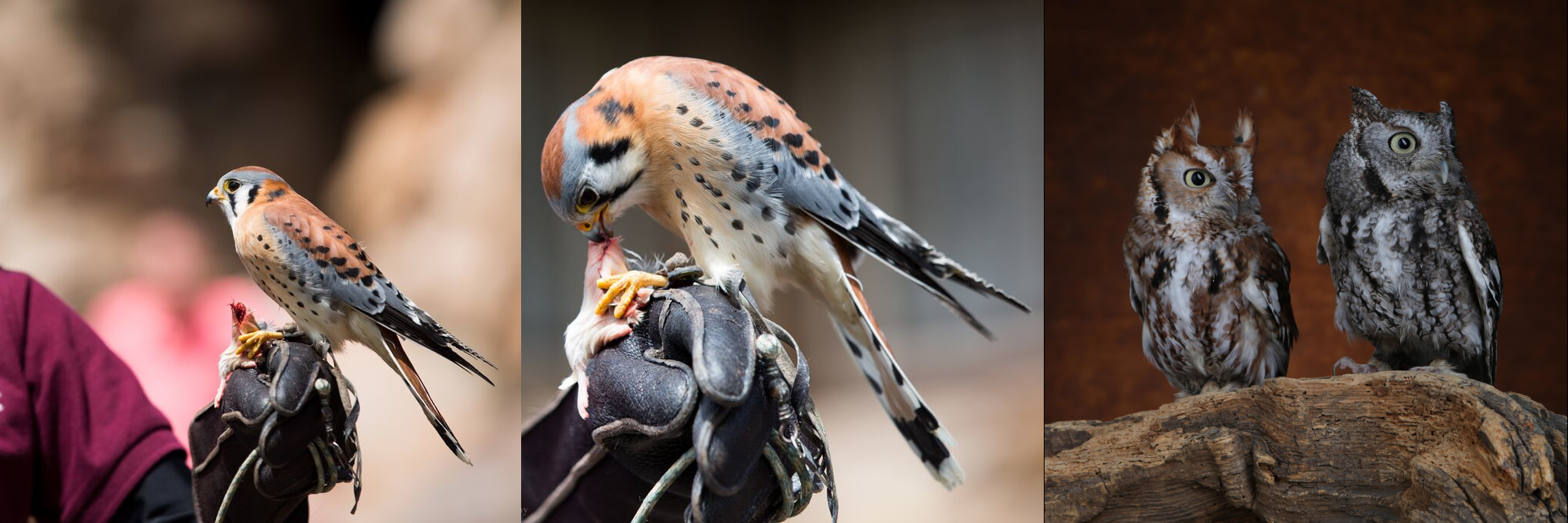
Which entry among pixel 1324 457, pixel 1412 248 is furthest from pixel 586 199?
pixel 1412 248

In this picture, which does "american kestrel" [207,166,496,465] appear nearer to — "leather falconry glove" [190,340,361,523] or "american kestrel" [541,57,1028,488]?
"leather falconry glove" [190,340,361,523]

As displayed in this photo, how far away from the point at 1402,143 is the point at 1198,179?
15.6 inches

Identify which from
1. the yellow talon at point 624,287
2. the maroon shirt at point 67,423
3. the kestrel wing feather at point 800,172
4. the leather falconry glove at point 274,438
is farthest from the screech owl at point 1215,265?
the maroon shirt at point 67,423

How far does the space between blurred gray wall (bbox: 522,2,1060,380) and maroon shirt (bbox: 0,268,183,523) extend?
573 mm

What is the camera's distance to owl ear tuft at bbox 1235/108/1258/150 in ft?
6.17

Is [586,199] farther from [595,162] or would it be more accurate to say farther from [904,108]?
[904,108]

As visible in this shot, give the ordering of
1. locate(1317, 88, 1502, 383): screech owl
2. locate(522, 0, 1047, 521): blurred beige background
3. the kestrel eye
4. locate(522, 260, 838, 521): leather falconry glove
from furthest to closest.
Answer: locate(1317, 88, 1502, 383): screech owl < locate(522, 0, 1047, 521): blurred beige background < the kestrel eye < locate(522, 260, 838, 521): leather falconry glove

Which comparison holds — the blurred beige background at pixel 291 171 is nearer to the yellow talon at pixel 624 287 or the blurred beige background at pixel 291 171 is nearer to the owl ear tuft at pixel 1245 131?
the yellow talon at pixel 624 287

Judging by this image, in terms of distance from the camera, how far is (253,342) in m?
1.35

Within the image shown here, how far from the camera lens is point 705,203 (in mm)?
1328

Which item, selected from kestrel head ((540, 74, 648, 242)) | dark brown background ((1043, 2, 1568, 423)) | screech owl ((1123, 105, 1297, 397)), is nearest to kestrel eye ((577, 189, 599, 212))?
kestrel head ((540, 74, 648, 242))

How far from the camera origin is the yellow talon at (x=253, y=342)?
4.42ft

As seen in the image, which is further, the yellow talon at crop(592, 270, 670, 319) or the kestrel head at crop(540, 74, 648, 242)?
the kestrel head at crop(540, 74, 648, 242)

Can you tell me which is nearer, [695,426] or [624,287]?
[695,426]
